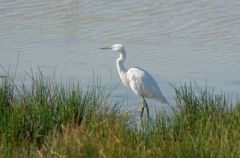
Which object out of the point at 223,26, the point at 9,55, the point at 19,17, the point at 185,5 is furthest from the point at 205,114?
the point at 185,5

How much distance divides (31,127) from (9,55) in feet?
17.1

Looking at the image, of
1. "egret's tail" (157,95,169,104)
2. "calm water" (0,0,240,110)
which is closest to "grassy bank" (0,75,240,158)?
"egret's tail" (157,95,169,104)

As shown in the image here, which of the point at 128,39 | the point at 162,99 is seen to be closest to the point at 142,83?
the point at 162,99

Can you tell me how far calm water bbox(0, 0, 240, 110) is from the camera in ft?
36.9

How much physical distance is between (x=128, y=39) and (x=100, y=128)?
719 centimetres

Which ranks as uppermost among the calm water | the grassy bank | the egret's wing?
the calm water

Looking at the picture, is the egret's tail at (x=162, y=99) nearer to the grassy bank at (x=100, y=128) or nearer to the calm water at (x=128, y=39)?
the calm water at (x=128, y=39)

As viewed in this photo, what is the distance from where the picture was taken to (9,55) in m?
12.1

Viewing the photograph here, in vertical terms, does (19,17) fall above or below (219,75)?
above

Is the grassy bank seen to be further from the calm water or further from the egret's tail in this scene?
the calm water

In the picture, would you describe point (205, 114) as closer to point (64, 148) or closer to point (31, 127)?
point (31, 127)

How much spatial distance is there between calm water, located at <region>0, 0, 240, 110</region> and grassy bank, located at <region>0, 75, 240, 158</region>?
296 cm

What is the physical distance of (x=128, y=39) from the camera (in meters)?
13.6

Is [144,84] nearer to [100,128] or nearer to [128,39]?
[100,128]
